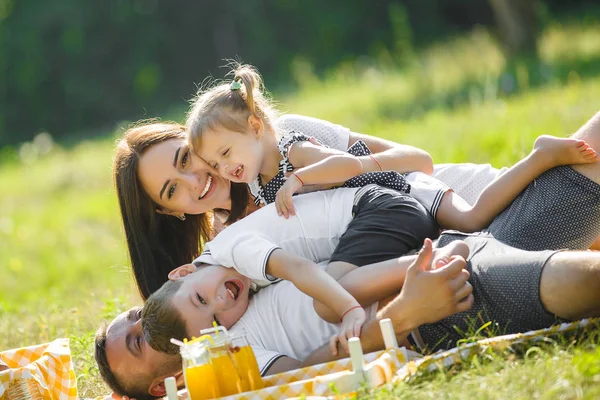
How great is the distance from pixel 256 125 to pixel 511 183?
1284 millimetres

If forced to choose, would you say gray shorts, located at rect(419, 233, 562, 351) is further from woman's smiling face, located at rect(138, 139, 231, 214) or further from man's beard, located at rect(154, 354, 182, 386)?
woman's smiling face, located at rect(138, 139, 231, 214)

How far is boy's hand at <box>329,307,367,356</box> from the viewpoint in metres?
3.63

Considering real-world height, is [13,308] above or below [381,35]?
below

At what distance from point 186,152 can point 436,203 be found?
1308 millimetres

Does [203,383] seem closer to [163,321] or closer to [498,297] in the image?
[163,321]

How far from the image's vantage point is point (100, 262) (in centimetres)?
1045

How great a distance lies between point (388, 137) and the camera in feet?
35.0

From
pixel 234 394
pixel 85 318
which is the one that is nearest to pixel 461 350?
pixel 234 394

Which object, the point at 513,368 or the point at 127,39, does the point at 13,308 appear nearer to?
the point at 513,368

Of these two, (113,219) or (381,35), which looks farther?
(381,35)

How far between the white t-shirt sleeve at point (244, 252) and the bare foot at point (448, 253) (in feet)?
2.22

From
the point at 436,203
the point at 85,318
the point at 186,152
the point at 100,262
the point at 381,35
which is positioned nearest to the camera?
the point at 436,203

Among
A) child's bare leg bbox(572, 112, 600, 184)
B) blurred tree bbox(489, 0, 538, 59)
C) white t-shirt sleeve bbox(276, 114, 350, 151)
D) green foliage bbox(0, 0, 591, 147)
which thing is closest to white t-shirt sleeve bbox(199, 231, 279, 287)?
white t-shirt sleeve bbox(276, 114, 350, 151)

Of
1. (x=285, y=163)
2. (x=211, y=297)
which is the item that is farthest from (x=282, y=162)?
(x=211, y=297)
